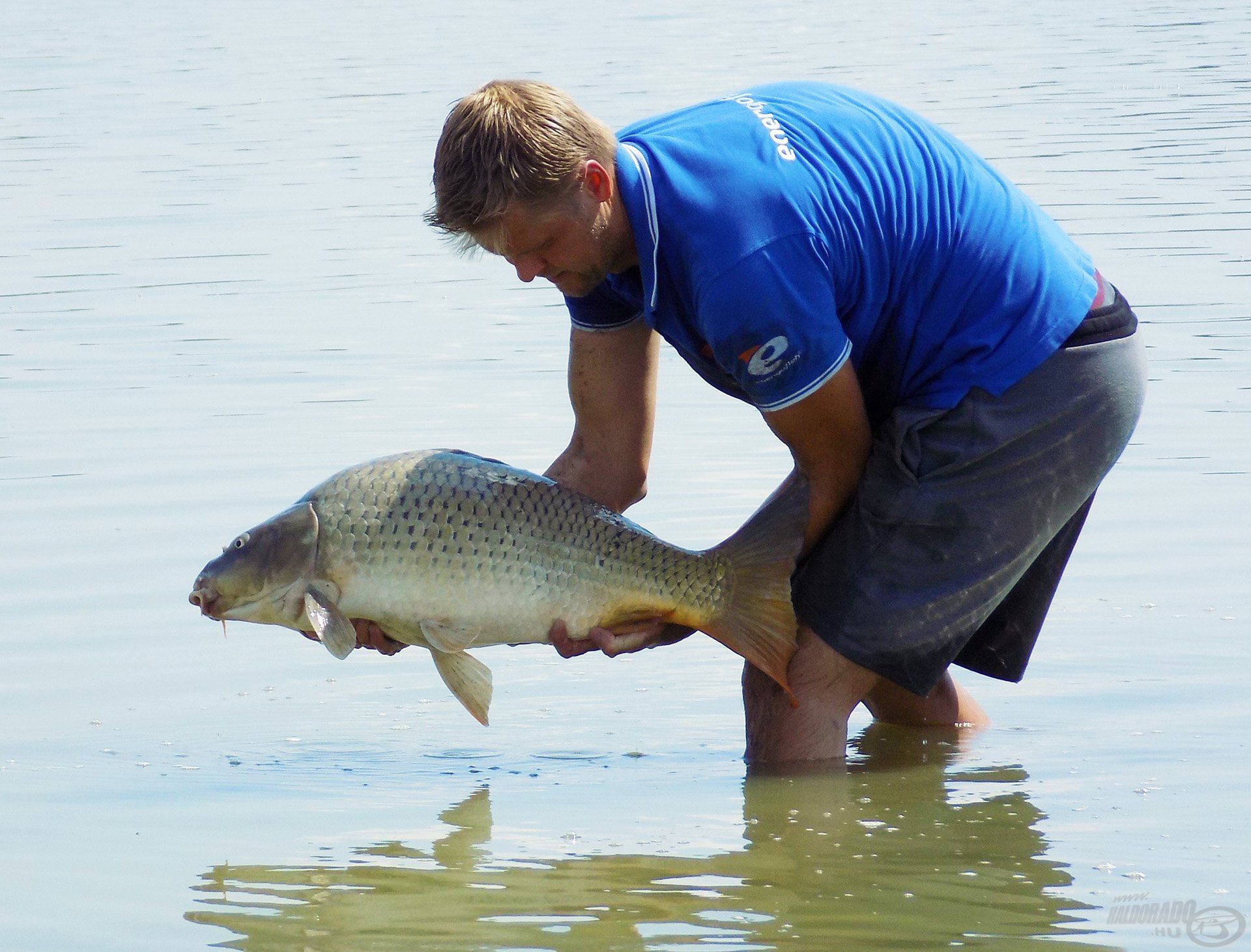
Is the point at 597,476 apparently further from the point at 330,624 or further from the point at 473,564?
the point at 330,624

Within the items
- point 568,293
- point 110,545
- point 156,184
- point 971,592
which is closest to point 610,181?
point 568,293

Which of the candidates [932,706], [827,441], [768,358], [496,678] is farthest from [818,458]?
[496,678]

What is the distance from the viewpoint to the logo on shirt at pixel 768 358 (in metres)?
4.19

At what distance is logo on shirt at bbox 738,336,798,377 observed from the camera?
4.19 m

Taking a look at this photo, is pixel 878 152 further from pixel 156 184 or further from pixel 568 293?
pixel 156 184

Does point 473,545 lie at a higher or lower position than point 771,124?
lower

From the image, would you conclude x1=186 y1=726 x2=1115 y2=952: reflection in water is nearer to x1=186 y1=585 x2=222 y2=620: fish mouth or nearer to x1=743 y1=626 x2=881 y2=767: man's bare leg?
x1=743 y1=626 x2=881 y2=767: man's bare leg

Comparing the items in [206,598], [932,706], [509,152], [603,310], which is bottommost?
[932,706]

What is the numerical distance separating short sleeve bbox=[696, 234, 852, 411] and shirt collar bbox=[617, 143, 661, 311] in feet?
0.49

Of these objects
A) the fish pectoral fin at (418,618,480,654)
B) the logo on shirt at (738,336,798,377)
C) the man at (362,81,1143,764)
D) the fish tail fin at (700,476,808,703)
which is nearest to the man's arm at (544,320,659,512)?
the man at (362,81,1143,764)

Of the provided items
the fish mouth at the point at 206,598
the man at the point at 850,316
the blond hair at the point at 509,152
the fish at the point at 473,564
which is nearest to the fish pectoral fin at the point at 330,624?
→ the fish at the point at 473,564

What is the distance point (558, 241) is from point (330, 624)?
104 centimetres

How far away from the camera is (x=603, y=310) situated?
5.00 m

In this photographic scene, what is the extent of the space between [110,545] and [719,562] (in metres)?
3.42
